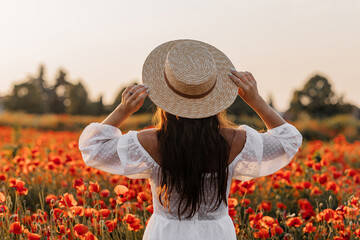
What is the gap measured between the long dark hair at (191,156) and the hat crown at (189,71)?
148 millimetres

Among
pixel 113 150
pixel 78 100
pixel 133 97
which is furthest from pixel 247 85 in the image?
pixel 78 100

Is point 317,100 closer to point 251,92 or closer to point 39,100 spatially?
point 39,100

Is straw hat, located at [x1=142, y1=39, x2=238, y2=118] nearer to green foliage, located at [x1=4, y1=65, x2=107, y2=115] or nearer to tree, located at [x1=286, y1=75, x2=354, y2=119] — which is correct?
tree, located at [x1=286, y1=75, x2=354, y2=119]

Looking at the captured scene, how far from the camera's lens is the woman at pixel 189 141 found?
6.43 feet

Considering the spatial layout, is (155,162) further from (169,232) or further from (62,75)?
(62,75)

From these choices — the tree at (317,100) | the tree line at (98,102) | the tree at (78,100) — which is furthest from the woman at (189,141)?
the tree at (78,100)

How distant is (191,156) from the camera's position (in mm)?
1961

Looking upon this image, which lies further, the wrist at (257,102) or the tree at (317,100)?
→ the tree at (317,100)

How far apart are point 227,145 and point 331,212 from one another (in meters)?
1.47

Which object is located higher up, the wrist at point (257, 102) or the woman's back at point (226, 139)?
the wrist at point (257, 102)

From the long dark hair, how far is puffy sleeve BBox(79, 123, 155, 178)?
11 centimetres

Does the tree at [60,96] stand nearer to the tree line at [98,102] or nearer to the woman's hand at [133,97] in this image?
the tree line at [98,102]

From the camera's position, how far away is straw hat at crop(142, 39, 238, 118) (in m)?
1.95

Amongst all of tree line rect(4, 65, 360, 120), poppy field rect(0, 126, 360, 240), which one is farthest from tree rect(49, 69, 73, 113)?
poppy field rect(0, 126, 360, 240)
